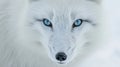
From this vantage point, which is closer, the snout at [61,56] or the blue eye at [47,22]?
the snout at [61,56]

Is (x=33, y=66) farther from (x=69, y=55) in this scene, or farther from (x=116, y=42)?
(x=116, y=42)

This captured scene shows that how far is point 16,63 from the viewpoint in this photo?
278 centimetres

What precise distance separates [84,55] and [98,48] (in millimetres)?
108

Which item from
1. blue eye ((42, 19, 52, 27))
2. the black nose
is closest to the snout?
the black nose

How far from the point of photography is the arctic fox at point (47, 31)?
2273 mm

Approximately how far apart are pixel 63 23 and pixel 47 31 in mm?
127

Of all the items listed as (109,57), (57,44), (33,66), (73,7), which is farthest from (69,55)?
(109,57)

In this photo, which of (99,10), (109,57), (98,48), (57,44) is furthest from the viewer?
(109,57)

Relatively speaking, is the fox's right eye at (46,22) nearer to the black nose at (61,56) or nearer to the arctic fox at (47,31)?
the arctic fox at (47,31)

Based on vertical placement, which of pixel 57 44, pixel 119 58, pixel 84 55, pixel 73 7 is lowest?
pixel 119 58

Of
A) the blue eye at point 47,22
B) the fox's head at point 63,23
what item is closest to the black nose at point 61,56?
the fox's head at point 63,23

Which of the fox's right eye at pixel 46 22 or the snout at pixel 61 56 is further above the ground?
the fox's right eye at pixel 46 22

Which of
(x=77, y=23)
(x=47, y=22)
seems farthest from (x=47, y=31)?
(x=77, y=23)

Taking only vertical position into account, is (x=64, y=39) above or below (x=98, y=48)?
above
